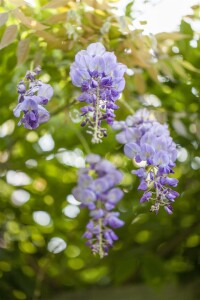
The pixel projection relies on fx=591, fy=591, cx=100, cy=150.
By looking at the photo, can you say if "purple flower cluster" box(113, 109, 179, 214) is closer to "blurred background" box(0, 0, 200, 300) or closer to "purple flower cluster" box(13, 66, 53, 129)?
"purple flower cluster" box(13, 66, 53, 129)

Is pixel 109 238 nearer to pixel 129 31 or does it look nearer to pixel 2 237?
pixel 129 31

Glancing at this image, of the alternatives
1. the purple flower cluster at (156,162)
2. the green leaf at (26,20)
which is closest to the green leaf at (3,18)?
the green leaf at (26,20)

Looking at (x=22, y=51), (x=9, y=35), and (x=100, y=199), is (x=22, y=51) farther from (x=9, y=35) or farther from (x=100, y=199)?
(x=100, y=199)

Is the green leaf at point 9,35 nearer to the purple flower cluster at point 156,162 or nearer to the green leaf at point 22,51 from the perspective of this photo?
the green leaf at point 22,51

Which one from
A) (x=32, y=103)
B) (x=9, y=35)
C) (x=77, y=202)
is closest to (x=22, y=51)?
(x=9, y=35)

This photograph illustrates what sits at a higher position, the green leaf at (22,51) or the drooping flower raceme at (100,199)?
the green leaf at (22,51)
